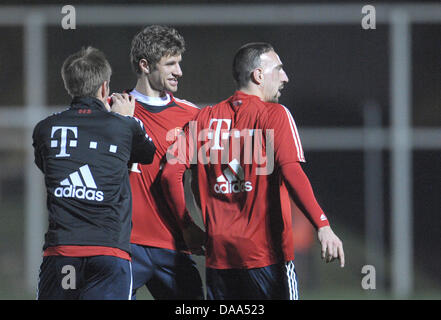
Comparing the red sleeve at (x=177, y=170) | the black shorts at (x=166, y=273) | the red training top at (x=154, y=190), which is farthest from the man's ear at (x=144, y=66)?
the black shorts at (x=166, y=273)

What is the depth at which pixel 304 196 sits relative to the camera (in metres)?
3.16

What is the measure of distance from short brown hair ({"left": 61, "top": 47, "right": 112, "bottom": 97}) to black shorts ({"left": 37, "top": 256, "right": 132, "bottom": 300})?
776mm

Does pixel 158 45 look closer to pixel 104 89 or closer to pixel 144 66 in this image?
pixel 144 66

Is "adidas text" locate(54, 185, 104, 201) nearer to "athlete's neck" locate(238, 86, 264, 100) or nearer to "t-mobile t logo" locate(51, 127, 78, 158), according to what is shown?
"t-mobile t logo" locate(51, 127, 78, 158)

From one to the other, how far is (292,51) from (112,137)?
701cm

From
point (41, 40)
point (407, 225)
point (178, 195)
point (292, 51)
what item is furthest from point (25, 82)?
point (178, 195)

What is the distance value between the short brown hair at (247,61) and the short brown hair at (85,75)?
648 millimetres


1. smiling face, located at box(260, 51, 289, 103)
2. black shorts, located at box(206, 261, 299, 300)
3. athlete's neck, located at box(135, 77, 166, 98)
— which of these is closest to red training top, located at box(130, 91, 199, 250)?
athlete's neck, located at box(135, 77, 166, 98)

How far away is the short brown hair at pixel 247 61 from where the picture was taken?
3.48 m

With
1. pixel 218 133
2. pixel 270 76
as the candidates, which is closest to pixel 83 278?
pixel 218 133

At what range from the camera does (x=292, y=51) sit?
9875mm

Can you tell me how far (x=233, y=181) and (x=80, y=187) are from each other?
28.6 inches
